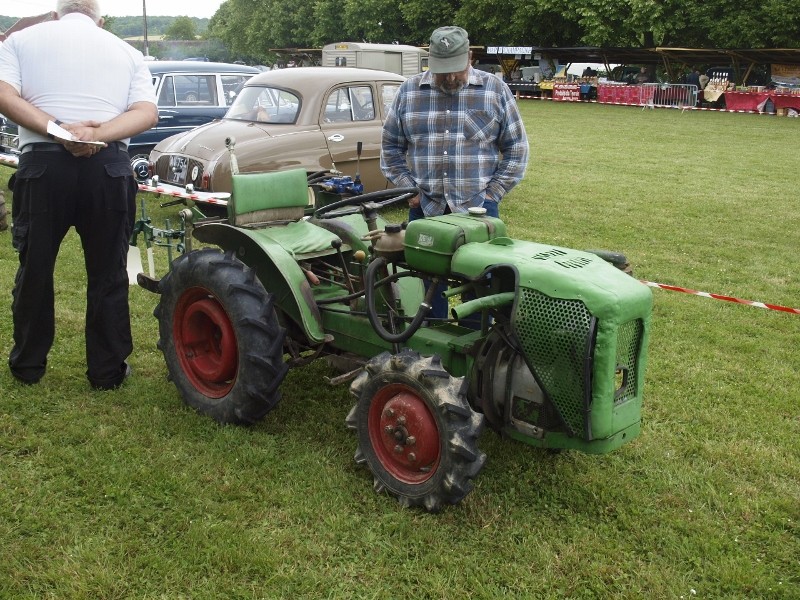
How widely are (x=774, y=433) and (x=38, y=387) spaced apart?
3.63m

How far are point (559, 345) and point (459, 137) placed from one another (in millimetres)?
1693

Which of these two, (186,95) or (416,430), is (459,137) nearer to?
(416,430)

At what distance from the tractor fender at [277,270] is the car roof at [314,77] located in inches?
203

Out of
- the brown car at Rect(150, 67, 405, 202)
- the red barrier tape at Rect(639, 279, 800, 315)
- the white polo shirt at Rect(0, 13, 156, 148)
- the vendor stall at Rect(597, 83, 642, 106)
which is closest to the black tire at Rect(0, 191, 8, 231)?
the brown car at Rect(150, 67, 405, 202)

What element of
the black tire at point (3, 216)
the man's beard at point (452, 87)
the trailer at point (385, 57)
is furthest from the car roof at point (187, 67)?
the trailer at point (385, 57)

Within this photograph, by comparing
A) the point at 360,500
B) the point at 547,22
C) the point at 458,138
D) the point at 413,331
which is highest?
the point at 547,22

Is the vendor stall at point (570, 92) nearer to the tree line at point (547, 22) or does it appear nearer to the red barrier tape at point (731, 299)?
the tree line at point (547, 22)

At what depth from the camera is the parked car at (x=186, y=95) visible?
35.3ft

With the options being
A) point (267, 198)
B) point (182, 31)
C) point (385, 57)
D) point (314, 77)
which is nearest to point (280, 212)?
point (267, 198)

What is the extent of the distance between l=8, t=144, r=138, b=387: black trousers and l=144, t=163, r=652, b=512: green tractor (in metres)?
0.28

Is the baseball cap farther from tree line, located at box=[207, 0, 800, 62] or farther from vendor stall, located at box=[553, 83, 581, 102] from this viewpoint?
tree line, located at box=[207, 0, 800, 62]

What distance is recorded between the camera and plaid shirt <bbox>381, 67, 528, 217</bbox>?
428 centimetres

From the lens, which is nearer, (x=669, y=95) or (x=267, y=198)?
(x=267, y=198)

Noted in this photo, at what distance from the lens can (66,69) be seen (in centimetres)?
372
